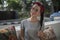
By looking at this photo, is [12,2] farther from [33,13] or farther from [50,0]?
[33,13]

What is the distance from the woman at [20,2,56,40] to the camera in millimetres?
2090

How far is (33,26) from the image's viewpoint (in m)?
2.12

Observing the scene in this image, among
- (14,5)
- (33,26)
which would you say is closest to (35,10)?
(33,26)

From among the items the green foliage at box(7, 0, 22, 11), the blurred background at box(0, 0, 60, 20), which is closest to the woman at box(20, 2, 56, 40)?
the blurred background at box(0, 0, 60, 20)

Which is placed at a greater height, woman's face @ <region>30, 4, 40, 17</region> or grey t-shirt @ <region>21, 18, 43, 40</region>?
woman's face @ <region>30, 4, 40, 17</region>

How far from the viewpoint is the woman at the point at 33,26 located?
2.09 meters

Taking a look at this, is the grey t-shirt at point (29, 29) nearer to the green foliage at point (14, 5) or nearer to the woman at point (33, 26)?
the woman at point (33, 26)

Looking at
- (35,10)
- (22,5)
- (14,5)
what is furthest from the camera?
(14,5)

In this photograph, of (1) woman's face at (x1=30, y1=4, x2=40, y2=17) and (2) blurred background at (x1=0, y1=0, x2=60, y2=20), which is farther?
(2) blurred background at (x1=0, y1=0, x2=60, y2=20)

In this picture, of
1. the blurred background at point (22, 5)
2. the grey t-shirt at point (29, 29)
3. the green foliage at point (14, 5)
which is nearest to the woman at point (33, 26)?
the grey t-shirt at point (29, 29)

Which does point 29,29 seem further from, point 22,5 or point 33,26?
point 22,5

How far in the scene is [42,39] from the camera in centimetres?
218

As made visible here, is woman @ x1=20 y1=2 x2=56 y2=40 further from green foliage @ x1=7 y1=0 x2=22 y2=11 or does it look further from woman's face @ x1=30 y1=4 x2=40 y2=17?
green foliage @ x1=7 y1=0 x2=22 y2=11

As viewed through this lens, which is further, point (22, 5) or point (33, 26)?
point (22, 5)
